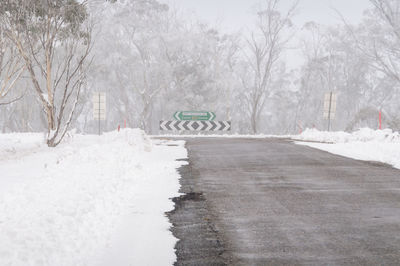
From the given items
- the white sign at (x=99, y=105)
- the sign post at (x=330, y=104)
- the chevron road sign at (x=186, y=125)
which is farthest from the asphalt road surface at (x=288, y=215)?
the chevron road sign at (x=186, y=125)

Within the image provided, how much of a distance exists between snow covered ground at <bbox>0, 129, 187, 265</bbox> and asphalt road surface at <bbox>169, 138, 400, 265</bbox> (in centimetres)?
39

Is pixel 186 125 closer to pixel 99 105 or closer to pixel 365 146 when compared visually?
pixel 99 105

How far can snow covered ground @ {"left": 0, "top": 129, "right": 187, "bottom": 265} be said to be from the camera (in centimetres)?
420

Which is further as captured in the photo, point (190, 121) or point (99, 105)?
point (190, 121)

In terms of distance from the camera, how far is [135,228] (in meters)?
5.25

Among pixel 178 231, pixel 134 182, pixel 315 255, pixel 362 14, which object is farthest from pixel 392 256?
pixel 362 14

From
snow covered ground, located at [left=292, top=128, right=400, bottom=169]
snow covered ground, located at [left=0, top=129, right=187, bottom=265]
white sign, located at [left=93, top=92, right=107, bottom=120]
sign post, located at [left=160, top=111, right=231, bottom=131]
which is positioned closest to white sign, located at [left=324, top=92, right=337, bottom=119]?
snow covered ground, located at [left=292, top=128, right=400, bottom=169]

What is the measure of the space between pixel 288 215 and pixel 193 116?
1919cm

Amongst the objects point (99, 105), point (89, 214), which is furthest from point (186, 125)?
point (89, 214)

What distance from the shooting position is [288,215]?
591cm

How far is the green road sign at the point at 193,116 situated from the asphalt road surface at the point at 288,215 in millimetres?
Answer: 13830

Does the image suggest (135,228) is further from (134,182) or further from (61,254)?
(134,182)

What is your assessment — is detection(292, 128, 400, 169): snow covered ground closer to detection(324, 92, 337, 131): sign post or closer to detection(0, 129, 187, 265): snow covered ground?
detection(324, 92, 337, 131): sign post

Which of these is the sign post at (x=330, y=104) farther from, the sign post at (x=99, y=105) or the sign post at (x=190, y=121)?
the sign post at (x=99, y=105)
